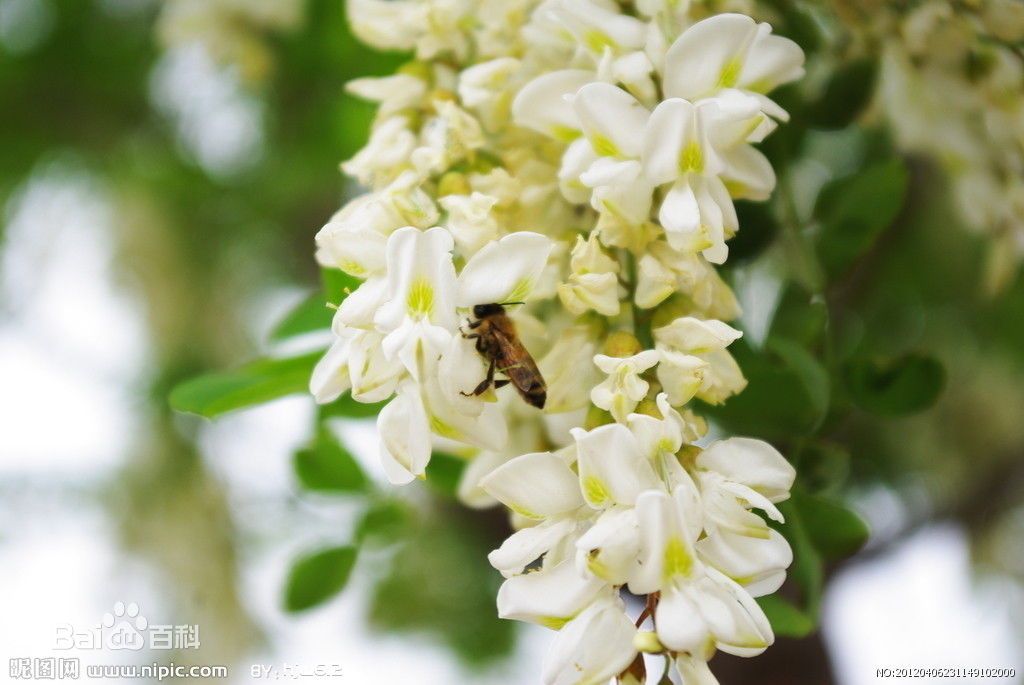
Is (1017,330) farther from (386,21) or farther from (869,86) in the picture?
(386,21)

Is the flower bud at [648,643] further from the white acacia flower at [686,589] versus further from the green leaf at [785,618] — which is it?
the green leaf at [785,618]

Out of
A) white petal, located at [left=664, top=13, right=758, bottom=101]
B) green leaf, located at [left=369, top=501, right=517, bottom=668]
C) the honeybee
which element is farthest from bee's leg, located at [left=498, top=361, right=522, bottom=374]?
green leaf, located at [left=369, top=501, right=517, bottom=668]

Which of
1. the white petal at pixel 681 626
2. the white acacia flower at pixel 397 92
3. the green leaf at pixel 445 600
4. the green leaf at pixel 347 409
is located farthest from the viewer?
the green leaf at pixel 445 600

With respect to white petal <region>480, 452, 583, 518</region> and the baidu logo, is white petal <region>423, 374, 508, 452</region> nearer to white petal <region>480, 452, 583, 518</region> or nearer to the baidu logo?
white petal <region>480, 452, 583, 518</region>

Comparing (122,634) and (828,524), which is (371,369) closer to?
(828,524)

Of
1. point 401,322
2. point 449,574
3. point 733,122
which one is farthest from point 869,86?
point 449,574

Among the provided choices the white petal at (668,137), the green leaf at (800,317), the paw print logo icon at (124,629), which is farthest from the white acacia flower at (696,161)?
the paw print logo icon at (124,629)

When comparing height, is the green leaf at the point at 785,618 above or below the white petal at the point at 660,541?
below

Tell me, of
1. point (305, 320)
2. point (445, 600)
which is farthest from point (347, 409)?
point (445, 600)
